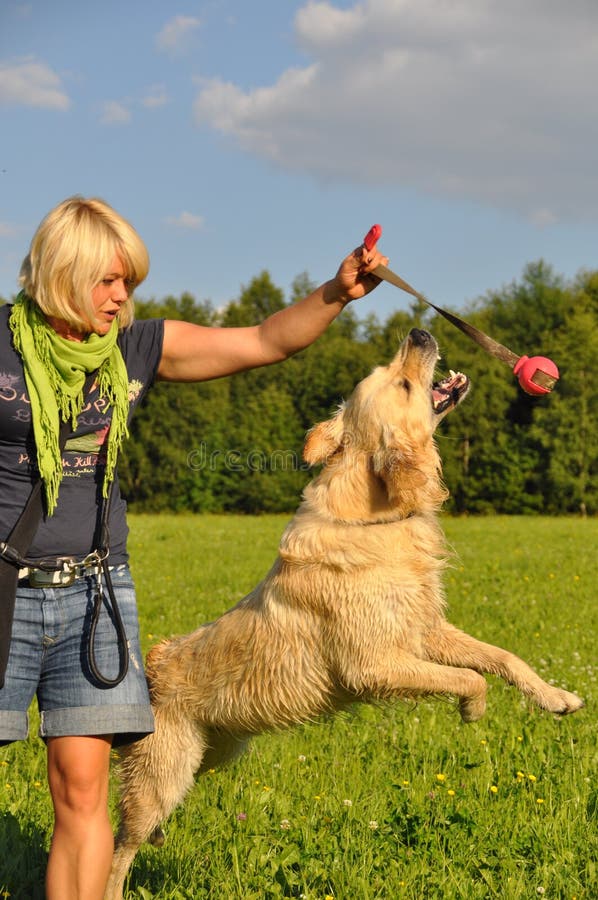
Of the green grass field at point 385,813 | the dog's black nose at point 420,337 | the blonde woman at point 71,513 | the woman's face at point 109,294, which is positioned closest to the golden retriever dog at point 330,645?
the green grass field at point 385,813

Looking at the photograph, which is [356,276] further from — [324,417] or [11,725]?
[324,417]

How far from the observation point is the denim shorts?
10.7 ft

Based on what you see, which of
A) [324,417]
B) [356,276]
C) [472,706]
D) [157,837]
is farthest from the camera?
[324,417]

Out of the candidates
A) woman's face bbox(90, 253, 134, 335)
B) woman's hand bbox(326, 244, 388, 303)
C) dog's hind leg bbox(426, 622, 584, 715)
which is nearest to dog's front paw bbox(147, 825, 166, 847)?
dog's hind leg bbox(426, 622, 584, 715)

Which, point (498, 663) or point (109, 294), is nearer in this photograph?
point (109, 294)

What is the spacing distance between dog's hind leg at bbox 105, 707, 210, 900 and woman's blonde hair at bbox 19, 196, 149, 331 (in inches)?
79.2

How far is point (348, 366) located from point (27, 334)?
3930 centimetres

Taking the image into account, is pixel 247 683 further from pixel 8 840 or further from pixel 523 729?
pixel 523 729

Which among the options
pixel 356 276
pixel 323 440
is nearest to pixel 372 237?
pixel 356 276

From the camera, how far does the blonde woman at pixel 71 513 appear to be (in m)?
3.23

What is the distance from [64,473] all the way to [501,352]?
1875 mm

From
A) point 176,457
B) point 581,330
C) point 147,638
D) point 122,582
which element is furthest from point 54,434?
point 581,330

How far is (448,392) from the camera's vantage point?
4.86m

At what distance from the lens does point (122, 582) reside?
11.6 feet
